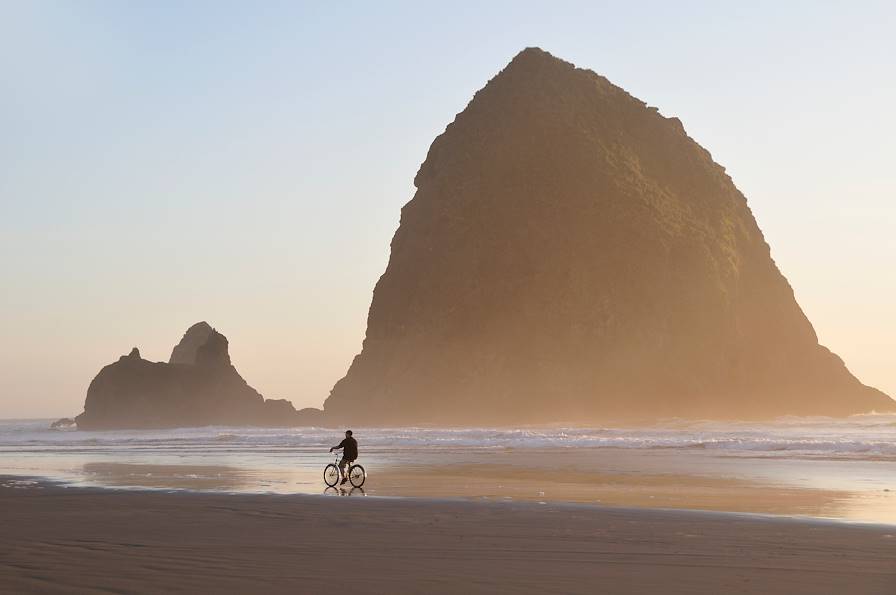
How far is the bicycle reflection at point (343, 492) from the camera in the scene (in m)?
22.5

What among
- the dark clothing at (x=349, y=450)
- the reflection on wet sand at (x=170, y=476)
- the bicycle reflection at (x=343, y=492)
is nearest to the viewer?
the bicycle reflection at (x=343, y=492)

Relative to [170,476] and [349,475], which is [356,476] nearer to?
[349,475]

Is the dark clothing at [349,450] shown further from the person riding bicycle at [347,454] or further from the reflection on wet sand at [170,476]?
the reflection on wet sand at [170,476]

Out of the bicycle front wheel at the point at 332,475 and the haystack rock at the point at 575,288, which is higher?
the haystack rock at the point at 575,288

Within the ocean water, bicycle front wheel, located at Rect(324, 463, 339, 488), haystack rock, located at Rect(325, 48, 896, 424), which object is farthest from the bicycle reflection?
haystack rock, located at Rect(325, 48, 896, 424)

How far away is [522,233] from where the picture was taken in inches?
4651

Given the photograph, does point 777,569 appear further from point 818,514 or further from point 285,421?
point 285,421

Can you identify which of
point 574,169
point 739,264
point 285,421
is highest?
point 574,169

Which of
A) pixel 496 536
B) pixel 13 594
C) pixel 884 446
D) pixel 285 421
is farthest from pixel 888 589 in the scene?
pixel 285 421

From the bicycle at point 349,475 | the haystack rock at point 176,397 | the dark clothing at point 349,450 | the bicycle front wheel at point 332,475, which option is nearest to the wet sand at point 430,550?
the bicycle at point 349,475

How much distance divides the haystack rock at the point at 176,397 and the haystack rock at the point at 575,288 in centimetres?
1429

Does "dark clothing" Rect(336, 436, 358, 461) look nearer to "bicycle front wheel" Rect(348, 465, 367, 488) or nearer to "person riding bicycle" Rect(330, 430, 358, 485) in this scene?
"person riding bicycle" Rect(330, 430, 358, 485)

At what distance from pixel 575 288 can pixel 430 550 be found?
102 metres

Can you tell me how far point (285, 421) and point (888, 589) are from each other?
4727 inches
